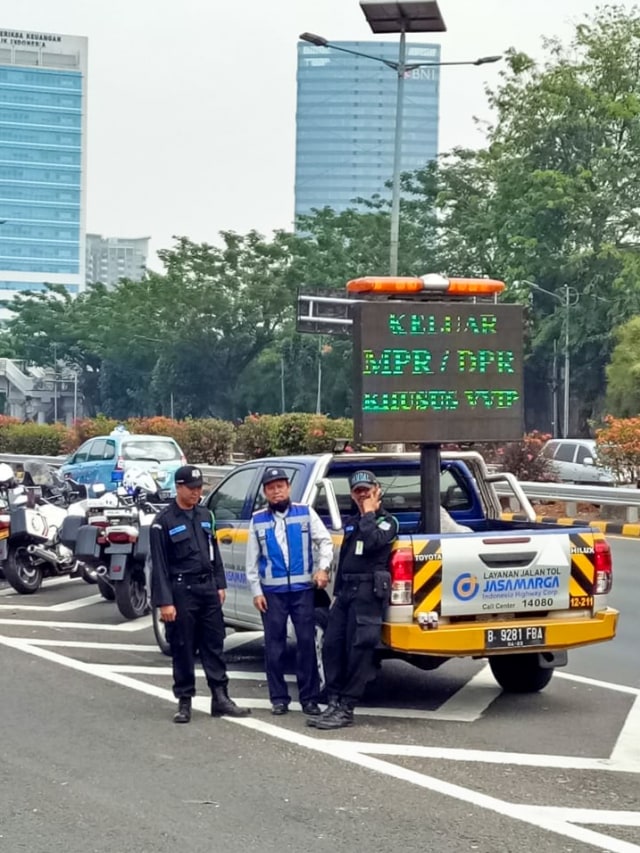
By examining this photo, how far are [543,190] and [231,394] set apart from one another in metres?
31.2

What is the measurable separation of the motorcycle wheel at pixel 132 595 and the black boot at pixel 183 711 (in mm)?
4596

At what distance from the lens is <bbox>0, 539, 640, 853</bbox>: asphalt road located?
6152 mm

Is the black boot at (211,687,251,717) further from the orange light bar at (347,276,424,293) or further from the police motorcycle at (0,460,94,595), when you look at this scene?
the police motorcycle at (0,460,94,595)

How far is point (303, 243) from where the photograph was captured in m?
72.9

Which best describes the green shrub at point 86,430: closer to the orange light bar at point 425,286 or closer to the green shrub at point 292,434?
the green shrub at point 292,434

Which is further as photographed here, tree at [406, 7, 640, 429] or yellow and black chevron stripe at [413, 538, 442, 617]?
tree at [406, 7, 640, 429]

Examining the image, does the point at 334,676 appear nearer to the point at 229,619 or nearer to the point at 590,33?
the point at 229,619

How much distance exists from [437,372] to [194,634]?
2.39 m

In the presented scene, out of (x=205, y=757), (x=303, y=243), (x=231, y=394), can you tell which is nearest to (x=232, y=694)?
(x=205, y=757)

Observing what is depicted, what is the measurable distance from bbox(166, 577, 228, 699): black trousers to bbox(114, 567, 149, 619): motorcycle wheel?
451 centimetres

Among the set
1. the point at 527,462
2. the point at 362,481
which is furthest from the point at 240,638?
the point at 527,462

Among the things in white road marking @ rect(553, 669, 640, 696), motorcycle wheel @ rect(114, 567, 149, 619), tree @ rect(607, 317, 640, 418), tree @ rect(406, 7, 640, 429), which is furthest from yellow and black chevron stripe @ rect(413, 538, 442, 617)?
tree @ rect(406, 7, 640, 429)

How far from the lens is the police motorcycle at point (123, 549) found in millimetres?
13102

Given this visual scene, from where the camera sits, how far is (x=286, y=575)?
875 centimetres
